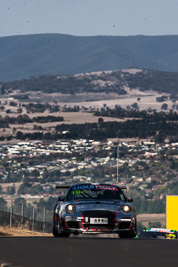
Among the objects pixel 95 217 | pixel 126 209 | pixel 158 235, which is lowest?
pixel 158 235

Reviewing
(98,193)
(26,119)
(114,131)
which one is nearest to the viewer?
(98,193)

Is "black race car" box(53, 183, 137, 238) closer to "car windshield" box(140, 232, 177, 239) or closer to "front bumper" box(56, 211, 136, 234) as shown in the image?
"front bumper" box(56, 211, 136, 234)

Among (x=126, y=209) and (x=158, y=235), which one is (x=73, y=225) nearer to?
(x=126, y=209)

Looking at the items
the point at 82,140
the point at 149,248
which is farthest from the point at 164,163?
the point at 149,248

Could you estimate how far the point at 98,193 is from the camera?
18031 mm

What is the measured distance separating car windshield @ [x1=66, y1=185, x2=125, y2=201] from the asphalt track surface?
2606 millimetres

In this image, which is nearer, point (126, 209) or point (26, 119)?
point (126, 209)

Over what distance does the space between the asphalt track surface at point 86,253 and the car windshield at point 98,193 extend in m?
2.61

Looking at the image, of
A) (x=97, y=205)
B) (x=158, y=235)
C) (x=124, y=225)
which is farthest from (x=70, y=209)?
(x=158, y=235)

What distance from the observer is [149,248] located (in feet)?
43.4

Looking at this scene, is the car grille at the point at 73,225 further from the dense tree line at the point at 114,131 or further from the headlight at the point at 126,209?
the dense tree line at the point at 114,131

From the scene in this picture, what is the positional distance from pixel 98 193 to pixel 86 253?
602 centimetres

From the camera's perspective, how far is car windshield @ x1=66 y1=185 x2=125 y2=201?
17667 millimetres

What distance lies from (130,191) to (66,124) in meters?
73.6
